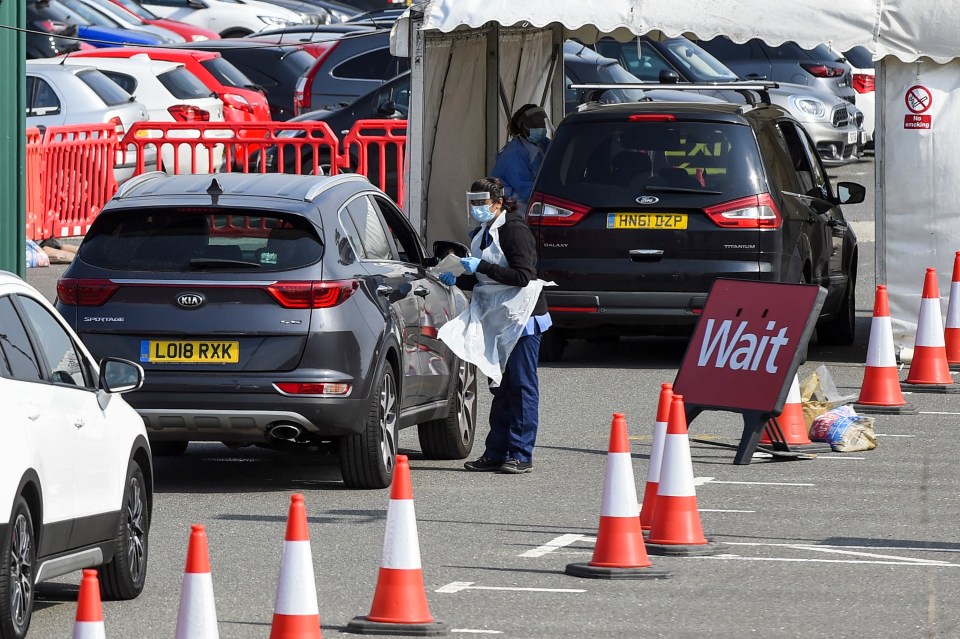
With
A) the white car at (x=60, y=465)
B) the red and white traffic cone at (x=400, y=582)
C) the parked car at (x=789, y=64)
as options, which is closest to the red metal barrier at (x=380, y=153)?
the parked car at (x=789, y=64)

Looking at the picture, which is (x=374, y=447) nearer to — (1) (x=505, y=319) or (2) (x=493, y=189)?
(1) (x=505, y=319)

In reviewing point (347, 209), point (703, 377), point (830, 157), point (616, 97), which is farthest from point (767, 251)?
point (830, 157)

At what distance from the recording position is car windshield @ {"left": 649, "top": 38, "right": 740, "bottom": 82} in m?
29.2

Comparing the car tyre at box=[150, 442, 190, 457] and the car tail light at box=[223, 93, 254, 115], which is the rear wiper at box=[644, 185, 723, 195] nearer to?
the car tyre at box=[150, 442, 190, 457]

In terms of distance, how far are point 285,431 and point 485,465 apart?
150 cm

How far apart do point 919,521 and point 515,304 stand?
8.54 ft

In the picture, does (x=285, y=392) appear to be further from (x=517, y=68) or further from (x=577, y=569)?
(x=517, y=68)

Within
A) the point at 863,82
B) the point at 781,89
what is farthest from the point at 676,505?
the point at 863,82

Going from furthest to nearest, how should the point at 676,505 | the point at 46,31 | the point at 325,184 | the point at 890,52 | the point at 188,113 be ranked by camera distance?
the point at 46,31, the point at 188,113, the point at 890,52, the point at 325,184, the point at 676,505

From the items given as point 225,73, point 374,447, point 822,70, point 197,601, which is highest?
point 197,601

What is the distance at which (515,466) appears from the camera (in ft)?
36.7

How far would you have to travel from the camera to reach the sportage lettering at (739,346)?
1133 centimetres

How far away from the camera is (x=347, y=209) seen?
426 inches

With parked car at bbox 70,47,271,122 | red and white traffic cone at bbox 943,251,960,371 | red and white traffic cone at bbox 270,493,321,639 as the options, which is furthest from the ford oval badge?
parked car at bbox 70,47,271,122
